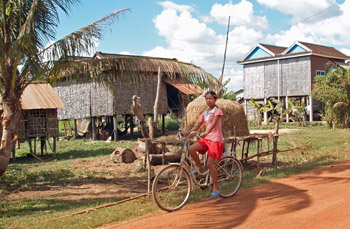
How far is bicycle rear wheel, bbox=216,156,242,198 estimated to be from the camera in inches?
273

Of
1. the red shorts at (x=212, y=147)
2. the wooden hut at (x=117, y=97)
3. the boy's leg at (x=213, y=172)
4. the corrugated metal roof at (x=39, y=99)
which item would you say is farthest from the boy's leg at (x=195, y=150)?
the corrugated metal roof at (x=39, y=99)

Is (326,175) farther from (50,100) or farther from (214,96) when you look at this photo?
(50,100)

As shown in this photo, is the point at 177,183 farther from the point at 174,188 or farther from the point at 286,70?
the point at 286,70

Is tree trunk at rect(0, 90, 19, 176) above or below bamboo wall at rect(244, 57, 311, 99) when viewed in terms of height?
below

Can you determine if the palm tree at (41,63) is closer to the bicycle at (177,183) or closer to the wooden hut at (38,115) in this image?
the bicycle at (177,183)

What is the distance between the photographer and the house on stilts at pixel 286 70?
30.2 metres

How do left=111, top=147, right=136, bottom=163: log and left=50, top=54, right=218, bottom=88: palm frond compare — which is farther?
left=111, top=147, right=136, bottom=163: log

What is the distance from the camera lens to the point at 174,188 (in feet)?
20.4

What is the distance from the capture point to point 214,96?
21.3 feet

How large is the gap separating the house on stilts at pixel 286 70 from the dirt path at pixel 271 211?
925 inches

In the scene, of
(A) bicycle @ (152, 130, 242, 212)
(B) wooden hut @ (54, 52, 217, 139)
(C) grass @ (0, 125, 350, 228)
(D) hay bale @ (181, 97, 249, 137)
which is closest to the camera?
(A) bicycle @ (152, 130, 242, 212)

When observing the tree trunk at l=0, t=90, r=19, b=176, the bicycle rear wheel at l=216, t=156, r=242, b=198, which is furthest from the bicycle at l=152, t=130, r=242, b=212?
the tree trunk at l=0, t=90, r=19, b=176

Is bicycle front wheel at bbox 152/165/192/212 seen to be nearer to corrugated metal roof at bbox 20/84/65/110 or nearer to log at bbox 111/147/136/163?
log at bbox 111/147/136/163

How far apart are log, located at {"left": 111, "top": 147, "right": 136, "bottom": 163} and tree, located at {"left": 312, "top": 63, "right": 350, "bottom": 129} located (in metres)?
14.2
